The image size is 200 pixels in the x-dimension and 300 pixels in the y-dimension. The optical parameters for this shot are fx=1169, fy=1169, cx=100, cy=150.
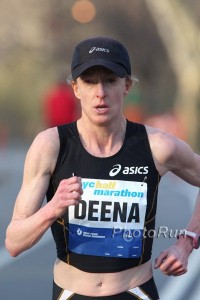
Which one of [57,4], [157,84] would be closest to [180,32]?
[57,4]

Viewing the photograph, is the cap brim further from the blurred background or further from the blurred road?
the blurred background

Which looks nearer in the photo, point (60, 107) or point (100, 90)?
point (100, 90)

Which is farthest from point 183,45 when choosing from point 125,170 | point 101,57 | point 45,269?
point 101,57

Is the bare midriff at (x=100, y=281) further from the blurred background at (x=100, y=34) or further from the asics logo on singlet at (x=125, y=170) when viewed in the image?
the blurred background at (x=100, y=34)

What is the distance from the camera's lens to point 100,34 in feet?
160

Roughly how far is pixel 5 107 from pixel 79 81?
4102cm

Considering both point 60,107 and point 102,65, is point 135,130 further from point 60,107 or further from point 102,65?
point 60,107

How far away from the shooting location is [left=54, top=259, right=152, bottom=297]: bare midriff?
18.5 ft

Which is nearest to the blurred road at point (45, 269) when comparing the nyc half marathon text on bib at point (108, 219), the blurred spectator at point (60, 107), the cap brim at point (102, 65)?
the blurred spectator at point (60, 107)

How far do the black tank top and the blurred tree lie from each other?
31.6 meters

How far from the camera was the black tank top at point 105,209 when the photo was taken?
558cm

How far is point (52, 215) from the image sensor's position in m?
5.25

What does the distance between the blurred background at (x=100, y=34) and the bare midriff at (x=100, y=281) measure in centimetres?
2006

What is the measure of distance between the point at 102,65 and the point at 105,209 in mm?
699
